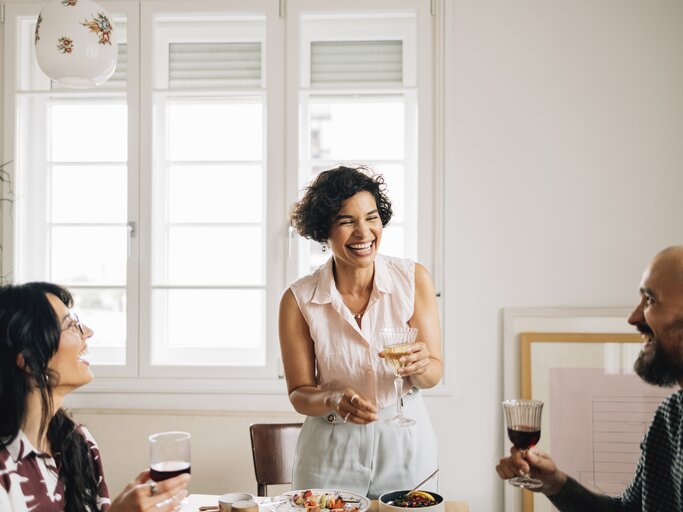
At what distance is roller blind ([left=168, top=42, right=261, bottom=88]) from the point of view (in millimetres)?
3496

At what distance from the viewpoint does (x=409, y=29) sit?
3441mm

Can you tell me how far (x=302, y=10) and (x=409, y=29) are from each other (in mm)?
534

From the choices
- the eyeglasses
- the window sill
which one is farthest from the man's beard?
the window sill

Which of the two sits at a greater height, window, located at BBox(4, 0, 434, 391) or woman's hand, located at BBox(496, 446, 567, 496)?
window, located at BBox(4, 0, 434, 391)

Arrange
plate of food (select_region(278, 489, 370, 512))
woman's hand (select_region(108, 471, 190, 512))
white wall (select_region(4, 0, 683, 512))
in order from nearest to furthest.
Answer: woman's hand (select_region(108, 471, 190, 512))
plate of food (select_region(278, 489, 370, 512))
white wall (select_region(4, 0, 683, 512))

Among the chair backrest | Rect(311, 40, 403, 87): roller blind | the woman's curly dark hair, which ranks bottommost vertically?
the chair backrest

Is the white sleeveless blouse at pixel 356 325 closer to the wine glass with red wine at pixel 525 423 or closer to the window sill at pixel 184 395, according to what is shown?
the wine glass with red wine at pixel 525 423

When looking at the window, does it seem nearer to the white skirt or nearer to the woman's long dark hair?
the white skirt

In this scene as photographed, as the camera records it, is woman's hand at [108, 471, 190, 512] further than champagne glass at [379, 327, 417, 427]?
No

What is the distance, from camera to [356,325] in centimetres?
220

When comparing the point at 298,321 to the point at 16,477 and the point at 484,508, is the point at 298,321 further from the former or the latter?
the point at 484,508

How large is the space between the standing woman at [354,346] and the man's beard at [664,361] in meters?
0.62

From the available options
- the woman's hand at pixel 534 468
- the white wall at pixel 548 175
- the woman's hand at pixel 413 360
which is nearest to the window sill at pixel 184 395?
the white wall at pixel 548 175

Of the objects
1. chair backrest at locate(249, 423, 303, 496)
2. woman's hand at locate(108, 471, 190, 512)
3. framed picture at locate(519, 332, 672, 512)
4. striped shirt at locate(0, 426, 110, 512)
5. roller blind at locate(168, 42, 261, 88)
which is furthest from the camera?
roller blind at locate(168, 42, 261, 88)
